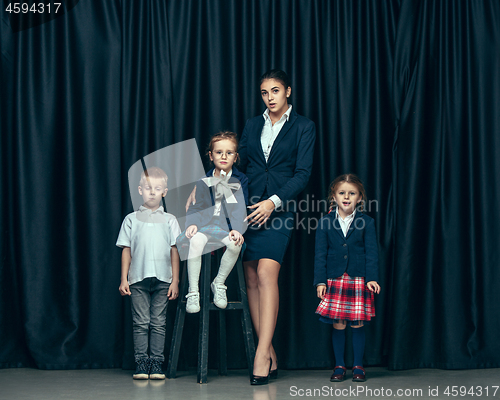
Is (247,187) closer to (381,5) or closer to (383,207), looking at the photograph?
(383,207)

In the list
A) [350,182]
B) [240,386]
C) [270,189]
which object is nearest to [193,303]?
[240,386]

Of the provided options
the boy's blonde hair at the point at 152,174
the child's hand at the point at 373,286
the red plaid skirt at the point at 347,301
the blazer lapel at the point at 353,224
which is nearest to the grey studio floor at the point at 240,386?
the red plaid skirt at the point at 347,301

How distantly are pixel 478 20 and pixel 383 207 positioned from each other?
47.8 inches

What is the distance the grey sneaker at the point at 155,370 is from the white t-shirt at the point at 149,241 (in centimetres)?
39

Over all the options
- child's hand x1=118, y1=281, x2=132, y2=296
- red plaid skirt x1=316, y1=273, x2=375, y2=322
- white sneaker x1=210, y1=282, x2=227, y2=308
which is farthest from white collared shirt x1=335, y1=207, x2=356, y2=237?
child's hand x1=118, y1=281, x2=132, y2=296

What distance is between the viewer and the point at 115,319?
2.87m

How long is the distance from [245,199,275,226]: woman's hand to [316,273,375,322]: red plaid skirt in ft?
1.59

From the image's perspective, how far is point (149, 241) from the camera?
261 cm

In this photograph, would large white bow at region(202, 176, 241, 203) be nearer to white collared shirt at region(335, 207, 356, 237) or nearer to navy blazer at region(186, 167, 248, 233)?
navy blazer at region(186, 167, 248, 233)

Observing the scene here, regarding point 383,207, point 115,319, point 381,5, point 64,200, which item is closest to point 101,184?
point 64,200

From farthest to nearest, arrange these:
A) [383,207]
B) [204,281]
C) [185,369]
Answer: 1. [383,207]
2. [185,369]
3. [204,281]

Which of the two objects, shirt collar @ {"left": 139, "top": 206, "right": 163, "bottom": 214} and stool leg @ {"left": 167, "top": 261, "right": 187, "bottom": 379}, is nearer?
stool leg @ {"left": 167, "top": 261, "right": 187, "bottom": 379}

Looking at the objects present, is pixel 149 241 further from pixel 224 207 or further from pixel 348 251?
pixel 348 251

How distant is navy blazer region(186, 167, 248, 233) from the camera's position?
8.24 feet
